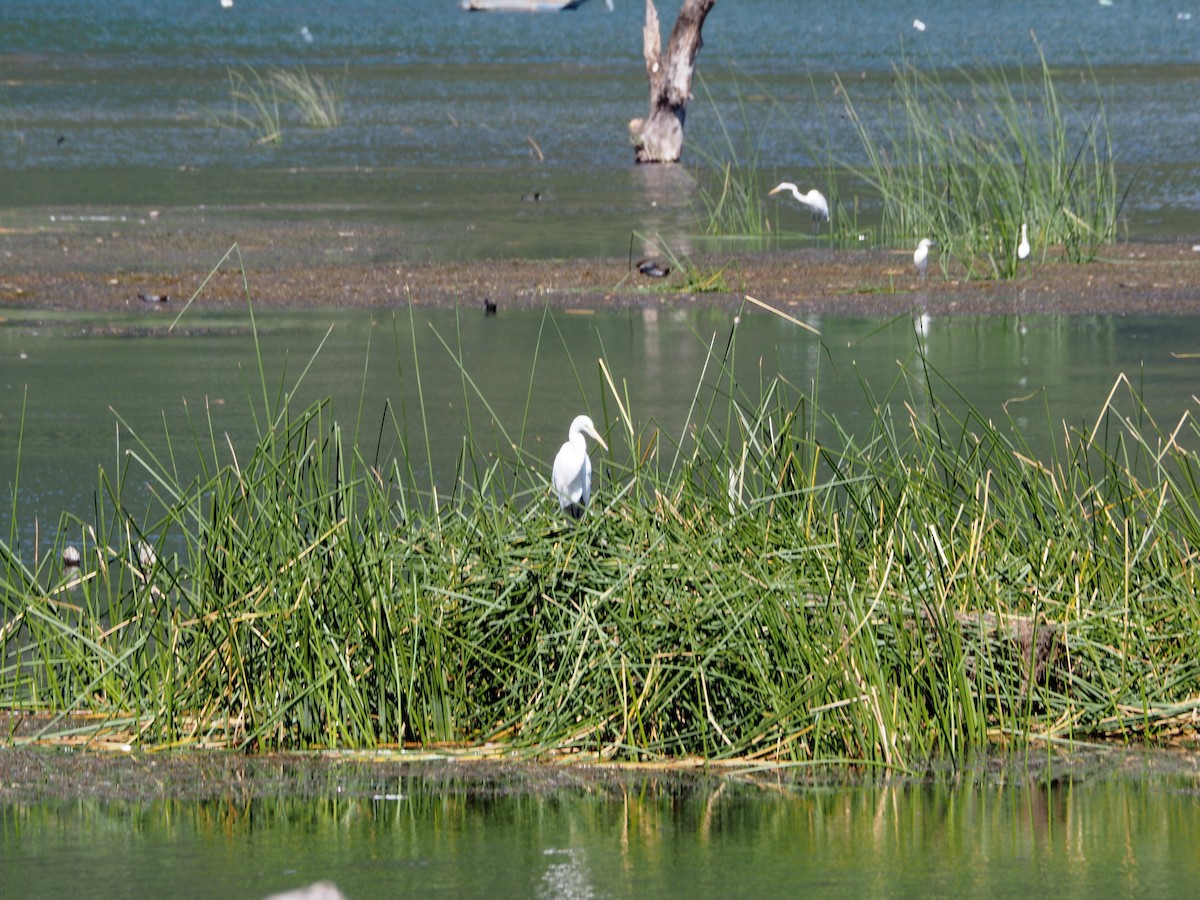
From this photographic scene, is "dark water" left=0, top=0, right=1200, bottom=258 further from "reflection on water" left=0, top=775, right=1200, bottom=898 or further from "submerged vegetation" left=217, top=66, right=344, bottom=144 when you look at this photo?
"reflection on water" left=0, top=775, right=1200, bottom=898

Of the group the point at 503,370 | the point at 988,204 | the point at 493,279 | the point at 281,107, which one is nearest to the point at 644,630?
the point at 503,370

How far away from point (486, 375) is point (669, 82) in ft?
42.4

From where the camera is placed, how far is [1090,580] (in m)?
4.94

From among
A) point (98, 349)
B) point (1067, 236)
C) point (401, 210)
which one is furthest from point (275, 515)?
point (401, 210)

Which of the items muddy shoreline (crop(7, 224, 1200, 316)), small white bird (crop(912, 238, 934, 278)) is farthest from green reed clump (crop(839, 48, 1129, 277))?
small white bird (crop(912, 238, 934, 278))

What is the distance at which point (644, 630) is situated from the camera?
4.56 m

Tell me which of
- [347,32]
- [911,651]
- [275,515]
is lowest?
[911,651]

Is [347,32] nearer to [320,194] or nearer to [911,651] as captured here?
[320,194]

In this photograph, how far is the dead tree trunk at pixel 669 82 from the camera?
22.0 metres

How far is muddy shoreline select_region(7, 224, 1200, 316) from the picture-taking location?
12438 millimetres

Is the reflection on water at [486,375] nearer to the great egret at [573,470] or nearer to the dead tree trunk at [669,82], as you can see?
the great egret at [573,470]

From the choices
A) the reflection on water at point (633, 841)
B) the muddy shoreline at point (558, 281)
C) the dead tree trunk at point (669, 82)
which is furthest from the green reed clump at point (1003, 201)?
the reflection on water at point (633, 841)

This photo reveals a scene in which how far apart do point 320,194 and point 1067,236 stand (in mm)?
8392

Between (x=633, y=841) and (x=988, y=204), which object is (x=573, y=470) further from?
(x=988, y=204)
